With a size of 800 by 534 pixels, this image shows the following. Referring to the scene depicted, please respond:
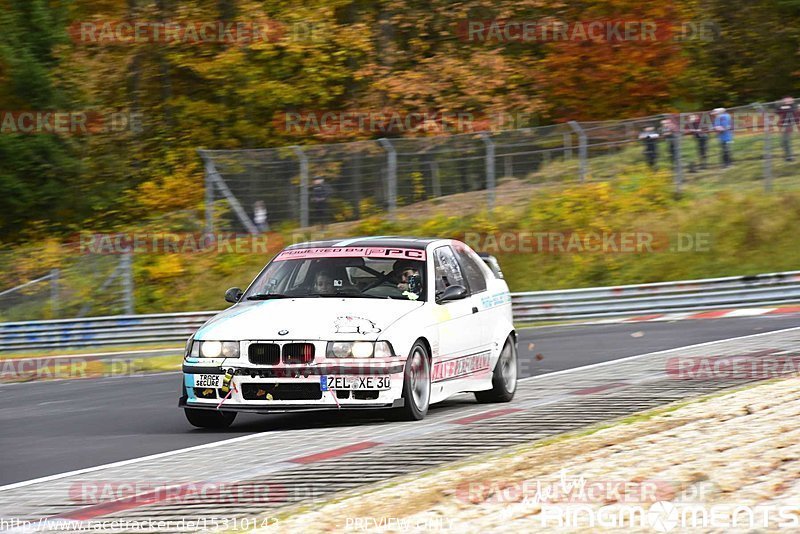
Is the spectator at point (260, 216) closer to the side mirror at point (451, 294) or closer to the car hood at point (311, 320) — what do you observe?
the side mirror at point (451, 294)

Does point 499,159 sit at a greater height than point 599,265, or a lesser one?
greater

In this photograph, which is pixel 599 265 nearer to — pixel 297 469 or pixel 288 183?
pixel 288 183

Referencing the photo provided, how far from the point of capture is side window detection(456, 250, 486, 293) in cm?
1224

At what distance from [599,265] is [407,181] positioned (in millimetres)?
4537

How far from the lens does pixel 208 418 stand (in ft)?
36.2

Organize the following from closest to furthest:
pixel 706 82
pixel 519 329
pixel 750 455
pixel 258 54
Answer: pixel 750 455
pixel 519 329
pixel 258 54
pixel 706 82

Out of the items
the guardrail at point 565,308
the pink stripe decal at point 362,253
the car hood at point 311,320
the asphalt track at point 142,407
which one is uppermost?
the pink stripe decal at point 362,253

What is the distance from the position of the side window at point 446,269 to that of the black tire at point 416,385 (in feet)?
2.85

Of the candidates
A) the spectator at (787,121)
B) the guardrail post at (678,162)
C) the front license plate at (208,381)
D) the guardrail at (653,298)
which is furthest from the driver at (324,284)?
the guardrail post at (678,162)

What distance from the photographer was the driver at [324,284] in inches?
441

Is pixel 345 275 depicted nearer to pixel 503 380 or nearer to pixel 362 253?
pixel 362 253

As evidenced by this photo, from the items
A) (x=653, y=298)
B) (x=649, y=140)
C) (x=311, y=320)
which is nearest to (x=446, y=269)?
(x=311, y=320)

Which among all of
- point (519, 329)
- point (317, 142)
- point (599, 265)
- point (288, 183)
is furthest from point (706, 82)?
point (519, 329)

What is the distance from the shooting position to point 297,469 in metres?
8.30
